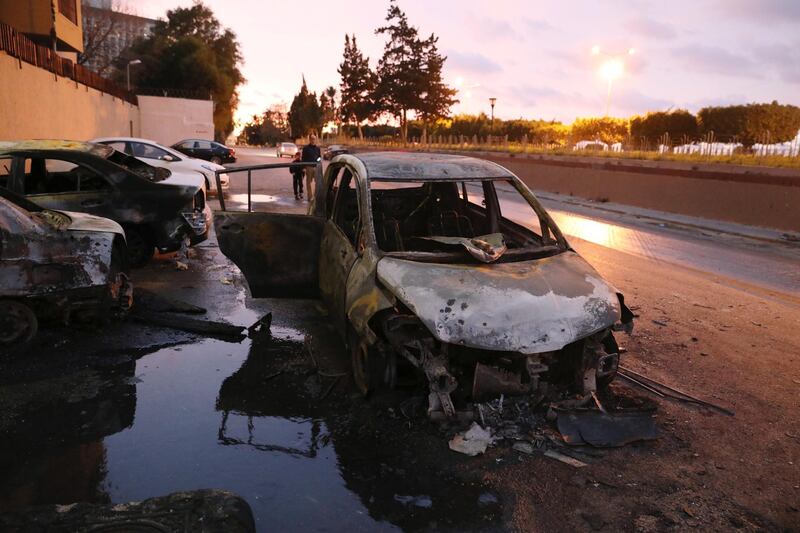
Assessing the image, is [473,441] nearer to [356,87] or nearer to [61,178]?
[61,178]

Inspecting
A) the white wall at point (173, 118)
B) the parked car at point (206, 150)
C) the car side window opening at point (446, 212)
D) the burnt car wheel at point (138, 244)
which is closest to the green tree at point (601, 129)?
the parked car at point (206, 150)

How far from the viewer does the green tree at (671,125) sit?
112ft

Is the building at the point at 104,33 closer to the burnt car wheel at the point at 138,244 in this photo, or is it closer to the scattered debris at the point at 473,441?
the burnt car wheel at the point at 138,244

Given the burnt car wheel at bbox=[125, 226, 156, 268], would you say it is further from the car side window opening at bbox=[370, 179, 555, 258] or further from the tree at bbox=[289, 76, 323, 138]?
the tree at bbox=[289, 76, 323, 138]

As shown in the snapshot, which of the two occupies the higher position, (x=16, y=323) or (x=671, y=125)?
(x=671, y=125)

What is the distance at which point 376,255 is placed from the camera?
15.0 feet

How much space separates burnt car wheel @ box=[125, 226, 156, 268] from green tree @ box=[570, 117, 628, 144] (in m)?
37.6

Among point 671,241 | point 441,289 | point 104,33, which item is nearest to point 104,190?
point 441,289

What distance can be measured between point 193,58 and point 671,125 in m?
39.1

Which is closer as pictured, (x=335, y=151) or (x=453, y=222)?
(x=453, y=222)

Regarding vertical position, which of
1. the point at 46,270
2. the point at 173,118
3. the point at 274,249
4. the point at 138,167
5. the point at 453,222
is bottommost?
the point at 46,270

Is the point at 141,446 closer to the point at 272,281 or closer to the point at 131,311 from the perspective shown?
the point at 272,281

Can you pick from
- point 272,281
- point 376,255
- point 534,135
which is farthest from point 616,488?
point 534,135

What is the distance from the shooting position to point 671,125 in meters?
34.2
